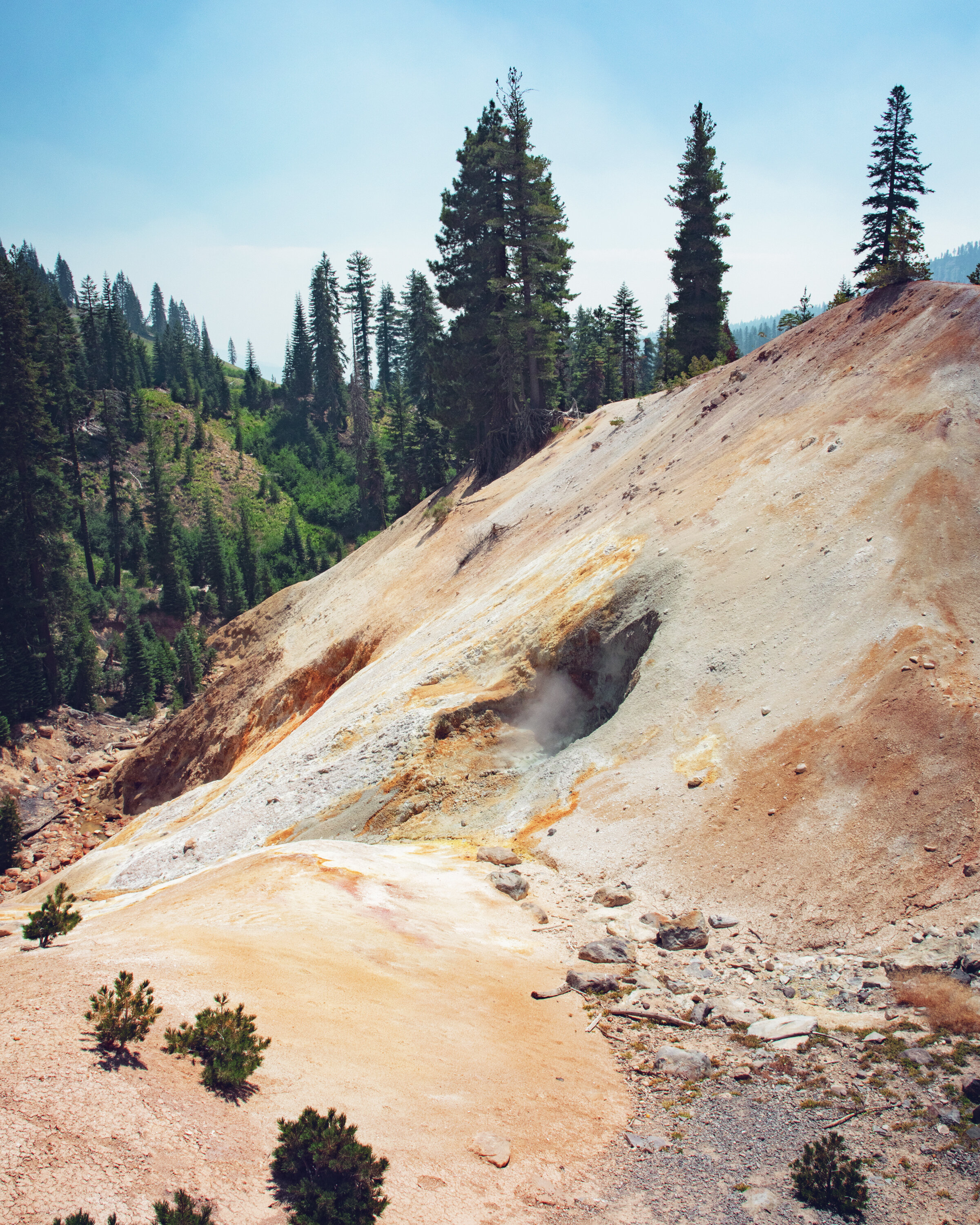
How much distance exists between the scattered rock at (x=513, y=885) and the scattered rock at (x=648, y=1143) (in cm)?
533

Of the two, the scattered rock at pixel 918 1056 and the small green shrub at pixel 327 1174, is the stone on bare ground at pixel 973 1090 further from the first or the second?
the small green shrub at pixel 327 1174

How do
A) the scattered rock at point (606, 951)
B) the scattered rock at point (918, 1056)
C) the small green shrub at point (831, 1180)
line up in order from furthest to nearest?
1. the scattered rock at point (606, 951)
2. the scattered rock at point (918, 1056)
3. the small green shrub at point (831, 1180)

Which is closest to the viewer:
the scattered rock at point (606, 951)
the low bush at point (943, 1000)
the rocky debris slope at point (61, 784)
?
the low bush at point (943, 1000)

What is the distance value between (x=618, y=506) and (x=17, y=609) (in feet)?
127

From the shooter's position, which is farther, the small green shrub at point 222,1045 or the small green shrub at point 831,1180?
the small green shrub at point 222,1045

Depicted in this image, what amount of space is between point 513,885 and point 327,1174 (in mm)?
7159

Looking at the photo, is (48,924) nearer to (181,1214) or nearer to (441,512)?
(181,1214)

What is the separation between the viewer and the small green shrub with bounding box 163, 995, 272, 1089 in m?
6.41

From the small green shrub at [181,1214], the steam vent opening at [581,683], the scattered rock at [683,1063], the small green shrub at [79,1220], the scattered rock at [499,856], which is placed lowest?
the scattered rock at [683,1063]

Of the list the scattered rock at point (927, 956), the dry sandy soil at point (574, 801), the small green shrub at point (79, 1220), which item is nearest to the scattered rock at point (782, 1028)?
the dry sandy soil at point (574, 801)

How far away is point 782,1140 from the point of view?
21.7ft

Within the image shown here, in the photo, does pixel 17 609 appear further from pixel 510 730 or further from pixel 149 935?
pixel 149 935

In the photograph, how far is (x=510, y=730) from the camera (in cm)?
1772

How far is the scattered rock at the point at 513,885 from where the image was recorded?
12.3m
